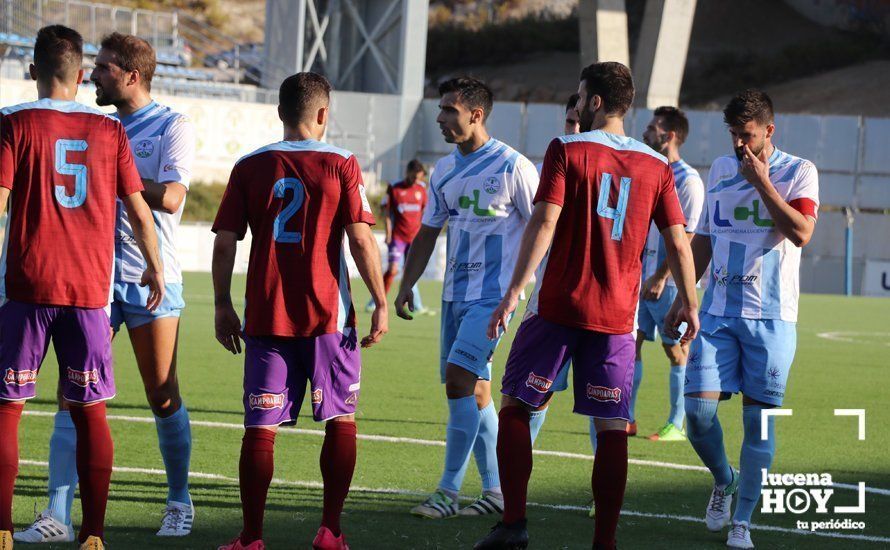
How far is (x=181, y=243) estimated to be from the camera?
27.9 m

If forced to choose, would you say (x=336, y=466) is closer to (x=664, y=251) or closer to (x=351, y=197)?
(x=351, y=197)

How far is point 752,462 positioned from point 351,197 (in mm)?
2341

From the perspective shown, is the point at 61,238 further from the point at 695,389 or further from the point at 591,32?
the point at 591,32

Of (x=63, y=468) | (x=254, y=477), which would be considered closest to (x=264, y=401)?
(x=254, y=477)

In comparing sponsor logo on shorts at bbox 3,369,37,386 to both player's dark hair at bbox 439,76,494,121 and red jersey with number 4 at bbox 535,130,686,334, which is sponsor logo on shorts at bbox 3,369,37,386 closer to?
red jersey with number 4 at bbox 535,130,686,334

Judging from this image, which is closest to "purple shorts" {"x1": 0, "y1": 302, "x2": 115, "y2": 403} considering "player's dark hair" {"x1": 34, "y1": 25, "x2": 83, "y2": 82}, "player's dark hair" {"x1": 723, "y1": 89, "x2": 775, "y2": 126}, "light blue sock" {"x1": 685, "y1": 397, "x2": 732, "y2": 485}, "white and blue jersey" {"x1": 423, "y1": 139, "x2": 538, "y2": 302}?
"player's dark hair" {"x1": 34, "y1": 25, "x2": 83, "y2": 82}

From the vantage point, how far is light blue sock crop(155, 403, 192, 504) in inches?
241

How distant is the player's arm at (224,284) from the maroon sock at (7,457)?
0.88 meters

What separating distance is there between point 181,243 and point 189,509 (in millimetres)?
22252

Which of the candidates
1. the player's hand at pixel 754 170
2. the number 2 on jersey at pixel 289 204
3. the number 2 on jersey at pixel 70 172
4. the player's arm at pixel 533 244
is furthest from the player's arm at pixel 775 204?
the number 2 on jersey at pixel 70 172

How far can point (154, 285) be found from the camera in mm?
5559

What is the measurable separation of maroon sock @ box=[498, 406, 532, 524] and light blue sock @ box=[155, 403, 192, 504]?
1507 mm

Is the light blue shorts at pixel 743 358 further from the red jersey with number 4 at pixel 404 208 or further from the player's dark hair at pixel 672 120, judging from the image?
the red jersey with number 4 at pixel 404 208

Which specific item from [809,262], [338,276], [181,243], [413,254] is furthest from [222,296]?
[809,262]
